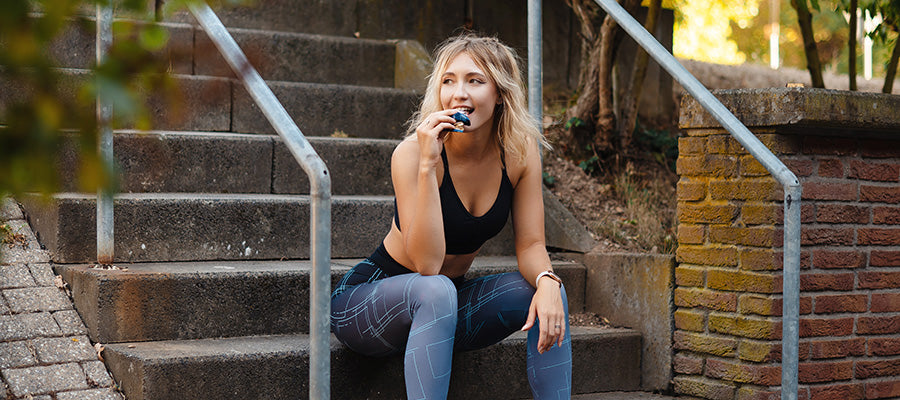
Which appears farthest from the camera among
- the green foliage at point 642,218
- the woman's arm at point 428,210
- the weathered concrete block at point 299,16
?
the weathered concrete block at point 299,16

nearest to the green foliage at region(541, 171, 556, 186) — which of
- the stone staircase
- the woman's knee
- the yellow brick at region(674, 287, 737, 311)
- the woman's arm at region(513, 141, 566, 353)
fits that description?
the stone staircase

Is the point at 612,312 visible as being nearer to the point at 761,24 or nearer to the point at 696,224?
the point at 696,224

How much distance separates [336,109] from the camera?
Answer: 3.70 meters

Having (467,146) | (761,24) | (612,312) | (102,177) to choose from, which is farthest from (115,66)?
(761,24)

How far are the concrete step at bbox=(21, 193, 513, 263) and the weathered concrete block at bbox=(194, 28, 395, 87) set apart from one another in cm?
Result: 97

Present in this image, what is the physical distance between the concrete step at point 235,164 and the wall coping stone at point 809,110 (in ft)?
4.10

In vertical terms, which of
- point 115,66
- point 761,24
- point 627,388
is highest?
point 761,24

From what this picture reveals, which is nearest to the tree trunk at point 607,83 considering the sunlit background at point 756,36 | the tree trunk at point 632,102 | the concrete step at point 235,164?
the tree trunk at point 632,102

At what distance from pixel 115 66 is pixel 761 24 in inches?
1026

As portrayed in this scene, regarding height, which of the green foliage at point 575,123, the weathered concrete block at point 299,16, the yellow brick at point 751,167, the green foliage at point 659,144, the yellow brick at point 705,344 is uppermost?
the weathered concrete block at point 299,16

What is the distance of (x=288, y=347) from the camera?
2383mm

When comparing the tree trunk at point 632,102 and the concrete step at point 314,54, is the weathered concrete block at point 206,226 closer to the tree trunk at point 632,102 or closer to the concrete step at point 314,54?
the concrete step at point 314,54

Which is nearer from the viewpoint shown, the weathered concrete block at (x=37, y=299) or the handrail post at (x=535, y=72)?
the weathered concrete block at (x=37, y=299)

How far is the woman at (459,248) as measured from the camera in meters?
2.18
